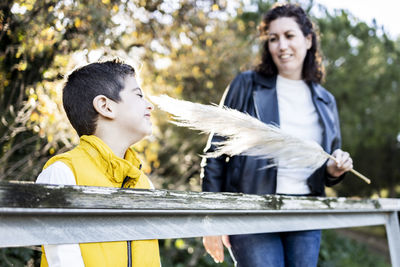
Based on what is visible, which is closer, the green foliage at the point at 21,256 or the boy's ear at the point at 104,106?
the boy's ear at the point at 104,106

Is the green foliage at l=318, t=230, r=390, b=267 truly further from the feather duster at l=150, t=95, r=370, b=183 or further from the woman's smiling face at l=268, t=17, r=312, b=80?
the feather duster at l=150, t=95, r=370, b=183

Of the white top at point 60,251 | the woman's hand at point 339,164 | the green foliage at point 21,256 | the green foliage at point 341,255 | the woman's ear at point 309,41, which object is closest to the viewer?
the white top at point 60,251

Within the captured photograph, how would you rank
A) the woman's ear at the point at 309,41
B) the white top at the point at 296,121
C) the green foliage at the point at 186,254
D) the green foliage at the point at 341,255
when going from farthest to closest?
the green foliage at the point at 341,255 < the green foliage at the point at 186,254 < the woman's ear at the point at 309,41 < the white top at the point at 296,121

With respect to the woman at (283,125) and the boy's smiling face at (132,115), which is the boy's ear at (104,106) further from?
the woman at (283,125)

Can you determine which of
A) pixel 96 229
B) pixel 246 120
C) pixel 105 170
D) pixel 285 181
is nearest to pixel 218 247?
pixel 285 181

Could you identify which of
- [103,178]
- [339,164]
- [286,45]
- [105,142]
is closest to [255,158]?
[339,164]

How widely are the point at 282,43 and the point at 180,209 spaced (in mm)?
1487

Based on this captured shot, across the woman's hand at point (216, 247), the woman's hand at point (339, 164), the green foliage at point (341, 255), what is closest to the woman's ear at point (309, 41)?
the woman's hand at point (339, 164)

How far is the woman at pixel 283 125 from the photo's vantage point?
2.07 meters

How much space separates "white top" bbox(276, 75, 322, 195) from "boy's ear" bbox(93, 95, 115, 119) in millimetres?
923

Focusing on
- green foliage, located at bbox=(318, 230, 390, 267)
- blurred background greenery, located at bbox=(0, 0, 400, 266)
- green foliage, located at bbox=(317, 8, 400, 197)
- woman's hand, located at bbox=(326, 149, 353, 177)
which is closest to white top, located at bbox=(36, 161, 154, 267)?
blurred background greenery, located at bbox=(0, 0, 400, 266)

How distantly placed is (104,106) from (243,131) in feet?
1.90

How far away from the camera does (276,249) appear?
80.1 inches

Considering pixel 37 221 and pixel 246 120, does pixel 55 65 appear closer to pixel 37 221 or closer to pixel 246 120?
pixel 246 120
